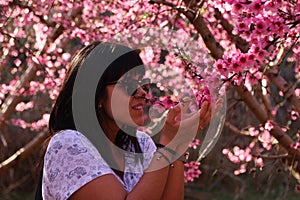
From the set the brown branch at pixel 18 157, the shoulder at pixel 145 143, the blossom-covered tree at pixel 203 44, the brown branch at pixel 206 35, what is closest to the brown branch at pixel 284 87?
the blossom-covered tree at pixel 203 44

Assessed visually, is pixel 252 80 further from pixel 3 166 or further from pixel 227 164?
pixel 227 164

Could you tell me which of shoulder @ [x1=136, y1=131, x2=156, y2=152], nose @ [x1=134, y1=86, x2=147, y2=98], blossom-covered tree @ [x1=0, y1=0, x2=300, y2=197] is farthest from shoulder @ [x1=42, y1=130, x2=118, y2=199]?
blossom-covered tree @ [x1=0, y1=0, x2=300, y2=197]

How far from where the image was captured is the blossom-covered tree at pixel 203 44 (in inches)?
99.4

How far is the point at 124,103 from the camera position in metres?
1.91

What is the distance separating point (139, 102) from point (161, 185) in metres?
0.31

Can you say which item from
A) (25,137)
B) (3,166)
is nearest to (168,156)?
(3,166)

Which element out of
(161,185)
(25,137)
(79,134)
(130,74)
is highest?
(130,74)

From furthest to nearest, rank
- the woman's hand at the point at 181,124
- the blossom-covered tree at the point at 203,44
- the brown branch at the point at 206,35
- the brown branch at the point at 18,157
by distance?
the brown branch at the point at 18,157 < the brown branch at the point at 206,35 < the blossom-covered tree at the point at 203,44 < the woman's hand at the point at 181,124

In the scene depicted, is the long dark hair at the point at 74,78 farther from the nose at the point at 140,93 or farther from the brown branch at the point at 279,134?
the brown branch at the point at 279,134

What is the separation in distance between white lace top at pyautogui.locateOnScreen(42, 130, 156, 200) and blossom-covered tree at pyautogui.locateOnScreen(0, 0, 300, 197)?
2.34 ft

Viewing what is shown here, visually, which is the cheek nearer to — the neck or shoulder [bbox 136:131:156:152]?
the neck

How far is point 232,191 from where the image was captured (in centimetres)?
971

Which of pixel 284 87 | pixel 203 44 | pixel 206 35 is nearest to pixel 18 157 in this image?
pixel 203 44

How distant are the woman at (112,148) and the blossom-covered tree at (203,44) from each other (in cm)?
49
